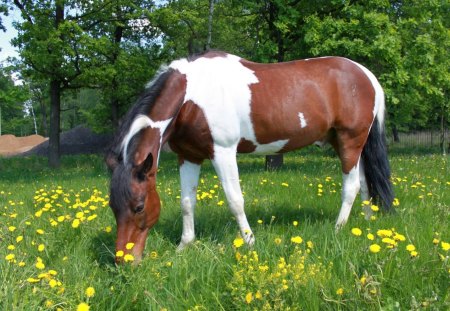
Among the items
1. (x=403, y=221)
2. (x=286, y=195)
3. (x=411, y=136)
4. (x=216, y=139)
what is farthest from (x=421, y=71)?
(x=411, y=136)

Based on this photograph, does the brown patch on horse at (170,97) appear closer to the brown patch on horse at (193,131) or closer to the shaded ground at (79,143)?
the brown patch on horse at (193,131)

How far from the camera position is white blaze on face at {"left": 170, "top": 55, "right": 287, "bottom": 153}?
3.87 metres

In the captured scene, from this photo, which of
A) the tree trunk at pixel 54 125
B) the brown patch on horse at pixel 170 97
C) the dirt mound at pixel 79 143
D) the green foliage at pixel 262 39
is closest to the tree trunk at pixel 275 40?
the green foliage at pixel 262 39

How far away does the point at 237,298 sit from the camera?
2.48 metres

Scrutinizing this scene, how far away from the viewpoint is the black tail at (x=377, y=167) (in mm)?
4891

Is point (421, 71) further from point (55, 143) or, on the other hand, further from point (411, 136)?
point (411, 136)

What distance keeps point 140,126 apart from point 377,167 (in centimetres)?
303

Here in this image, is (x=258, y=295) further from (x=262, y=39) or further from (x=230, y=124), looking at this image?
(x=262, y=39)

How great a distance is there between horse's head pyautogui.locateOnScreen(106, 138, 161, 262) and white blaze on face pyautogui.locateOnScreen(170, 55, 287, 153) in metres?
0.77

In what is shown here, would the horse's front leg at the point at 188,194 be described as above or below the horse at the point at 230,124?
below

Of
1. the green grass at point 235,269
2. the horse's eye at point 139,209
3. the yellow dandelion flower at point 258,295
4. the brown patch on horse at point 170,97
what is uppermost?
the brown patch on horse at point 170,97

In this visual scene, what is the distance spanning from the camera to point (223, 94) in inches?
155

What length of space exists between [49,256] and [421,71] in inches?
503

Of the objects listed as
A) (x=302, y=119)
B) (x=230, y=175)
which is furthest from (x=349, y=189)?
(x=230, y=175)
